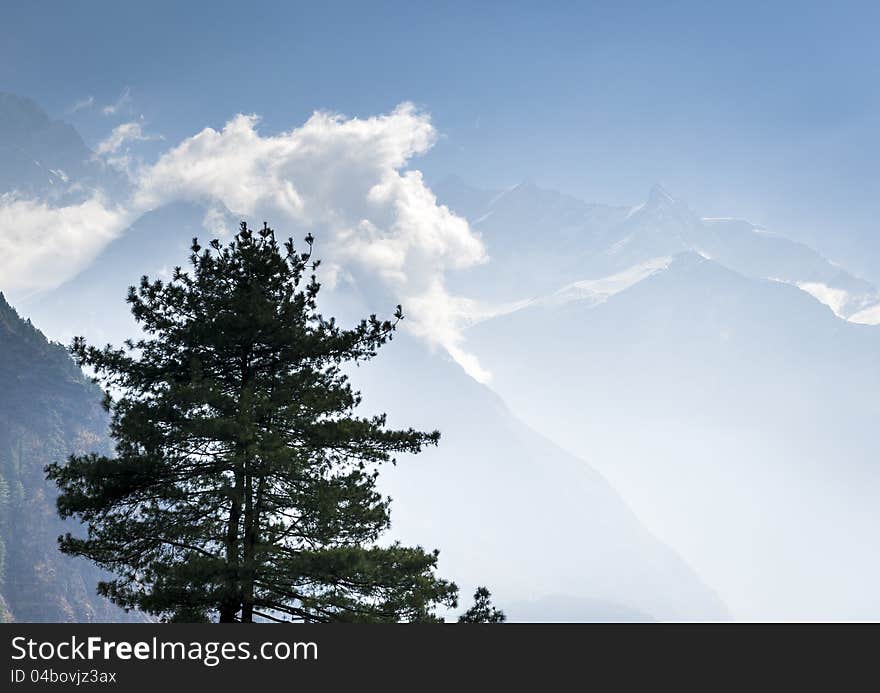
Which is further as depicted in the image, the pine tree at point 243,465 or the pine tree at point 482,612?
the pine tree at point 482,612

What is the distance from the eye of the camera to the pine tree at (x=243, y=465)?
752 inches

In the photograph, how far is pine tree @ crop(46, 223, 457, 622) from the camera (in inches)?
752

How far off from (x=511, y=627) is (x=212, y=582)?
24.6ft

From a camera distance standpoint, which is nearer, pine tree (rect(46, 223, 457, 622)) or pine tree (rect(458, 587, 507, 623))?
pine tree (rect(46, 223, 457, 622))

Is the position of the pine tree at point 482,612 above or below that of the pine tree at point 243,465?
below

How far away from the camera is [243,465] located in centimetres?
1959

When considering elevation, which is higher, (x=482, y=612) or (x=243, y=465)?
(x=243, y=465)

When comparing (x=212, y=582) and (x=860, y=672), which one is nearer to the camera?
(x=860, y=672)

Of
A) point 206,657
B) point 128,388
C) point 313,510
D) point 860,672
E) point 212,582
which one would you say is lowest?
point 860,672

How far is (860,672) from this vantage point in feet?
45.3

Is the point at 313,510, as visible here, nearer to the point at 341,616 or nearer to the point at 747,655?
the point at 341,616

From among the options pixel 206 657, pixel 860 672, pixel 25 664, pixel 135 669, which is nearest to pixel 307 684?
pixel 206 657

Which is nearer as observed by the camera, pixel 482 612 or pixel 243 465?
pixel 243 465

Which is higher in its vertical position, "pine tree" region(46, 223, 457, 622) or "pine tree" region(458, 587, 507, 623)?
"pine tree" region(46, 223, 457, 622)
